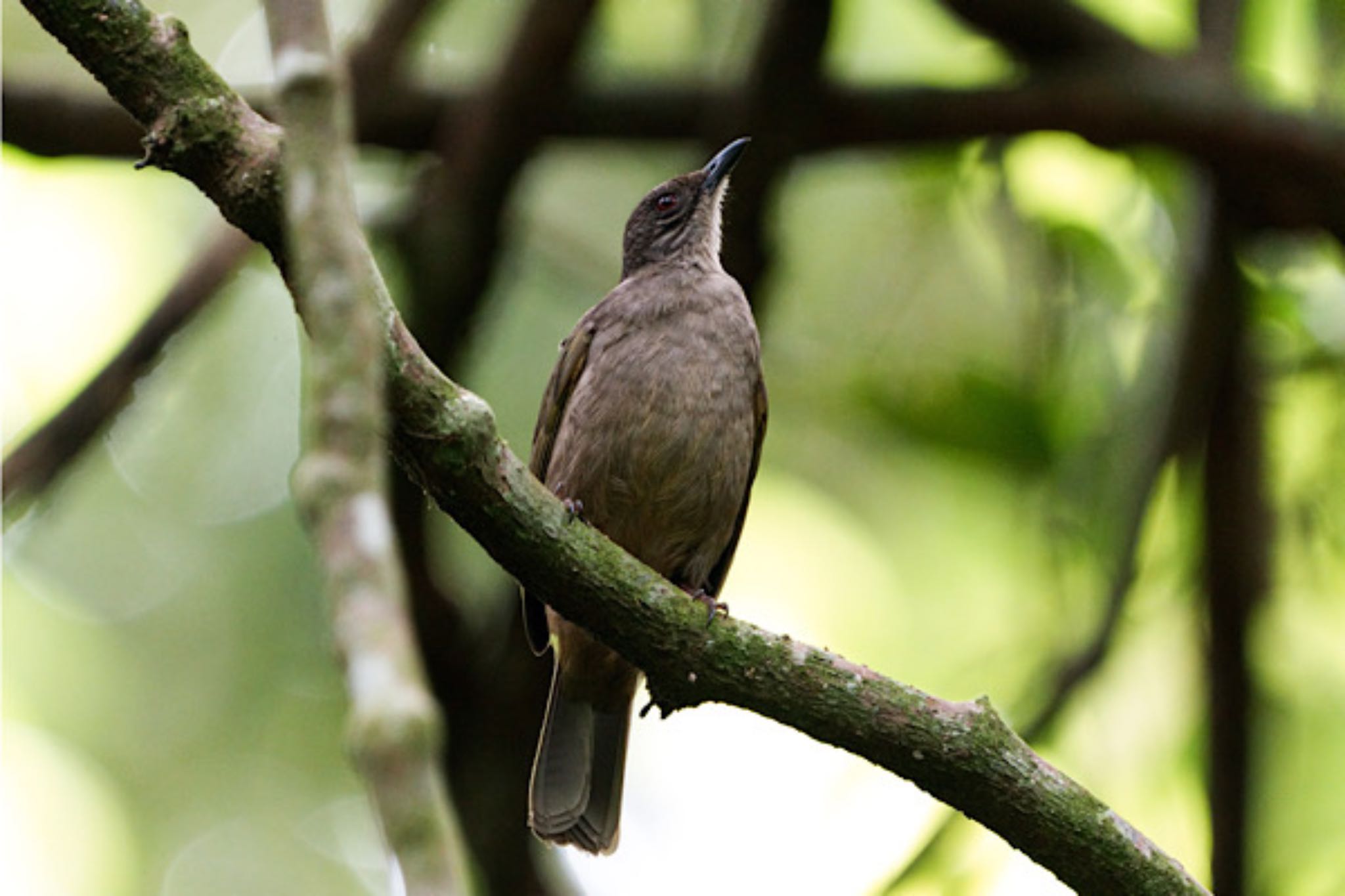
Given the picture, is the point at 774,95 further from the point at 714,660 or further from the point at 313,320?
the point at 313,320

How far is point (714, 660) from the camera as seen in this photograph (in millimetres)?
3633

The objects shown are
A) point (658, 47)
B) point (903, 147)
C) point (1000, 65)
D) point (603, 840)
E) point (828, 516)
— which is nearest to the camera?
point (603, 840)

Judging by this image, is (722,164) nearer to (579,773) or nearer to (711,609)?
(579,773)

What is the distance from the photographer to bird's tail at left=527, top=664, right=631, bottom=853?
523 cm

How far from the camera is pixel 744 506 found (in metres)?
5.42

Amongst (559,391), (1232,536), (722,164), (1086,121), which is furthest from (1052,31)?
(559,391)

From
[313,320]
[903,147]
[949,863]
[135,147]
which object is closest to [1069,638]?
[949,863]

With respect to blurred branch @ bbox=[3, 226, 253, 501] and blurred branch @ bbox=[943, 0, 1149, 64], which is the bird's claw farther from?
blurred branch @ bbox=[943, 0, 1149, 64]

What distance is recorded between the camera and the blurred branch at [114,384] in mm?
5227

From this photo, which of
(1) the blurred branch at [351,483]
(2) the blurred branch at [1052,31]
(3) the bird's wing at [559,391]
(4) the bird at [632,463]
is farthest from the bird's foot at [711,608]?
(2) the blurred branch at [1052,31]

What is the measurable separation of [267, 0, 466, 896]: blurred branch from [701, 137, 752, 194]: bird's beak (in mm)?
3775

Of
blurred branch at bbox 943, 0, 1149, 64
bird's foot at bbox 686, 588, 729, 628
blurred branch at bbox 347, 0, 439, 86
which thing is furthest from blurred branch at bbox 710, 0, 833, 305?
bird's foot at bbox 686, 588, 729, 628

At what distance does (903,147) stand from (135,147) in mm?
2656

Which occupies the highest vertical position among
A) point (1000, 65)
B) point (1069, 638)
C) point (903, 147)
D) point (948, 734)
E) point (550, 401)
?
point (1000, 65)
